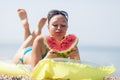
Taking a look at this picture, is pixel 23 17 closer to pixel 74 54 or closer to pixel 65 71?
pixel 74 54

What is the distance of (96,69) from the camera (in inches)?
214

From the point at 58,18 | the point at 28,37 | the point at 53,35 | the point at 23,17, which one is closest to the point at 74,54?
the point at 53,35

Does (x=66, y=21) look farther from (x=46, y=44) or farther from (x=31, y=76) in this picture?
(x=31, y=76)

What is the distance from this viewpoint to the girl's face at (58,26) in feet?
19.0

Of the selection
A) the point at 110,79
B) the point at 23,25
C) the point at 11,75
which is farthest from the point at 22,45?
the point at 110,79

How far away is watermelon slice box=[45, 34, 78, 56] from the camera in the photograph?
567 cm

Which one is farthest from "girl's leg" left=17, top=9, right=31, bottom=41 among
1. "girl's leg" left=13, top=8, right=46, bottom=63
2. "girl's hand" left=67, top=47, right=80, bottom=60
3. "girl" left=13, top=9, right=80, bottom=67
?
"girl's hand" left=67, top=47, right=80, bottom=60

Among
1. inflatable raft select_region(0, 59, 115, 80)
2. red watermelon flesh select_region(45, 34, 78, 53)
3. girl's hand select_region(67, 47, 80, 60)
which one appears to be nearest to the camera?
inflatable raft select_region(0, 59, 115, 80)

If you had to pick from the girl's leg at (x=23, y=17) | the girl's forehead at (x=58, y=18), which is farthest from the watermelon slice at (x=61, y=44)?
the girl's leg at (x=23, y=17)

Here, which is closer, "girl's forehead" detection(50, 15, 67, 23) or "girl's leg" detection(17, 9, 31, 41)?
"girl's forehead" detection(50, 15, 67, 23)

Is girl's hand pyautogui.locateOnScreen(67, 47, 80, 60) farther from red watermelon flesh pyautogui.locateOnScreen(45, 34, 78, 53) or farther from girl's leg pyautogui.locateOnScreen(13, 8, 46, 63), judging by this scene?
girl's leg pyautogui.locateOnScreen(13, 8, 46, 63)

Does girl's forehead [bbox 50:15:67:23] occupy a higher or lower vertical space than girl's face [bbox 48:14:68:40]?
higher

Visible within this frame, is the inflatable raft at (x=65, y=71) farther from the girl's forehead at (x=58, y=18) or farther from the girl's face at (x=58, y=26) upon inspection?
the girl's forehead at (x=58, y=18)

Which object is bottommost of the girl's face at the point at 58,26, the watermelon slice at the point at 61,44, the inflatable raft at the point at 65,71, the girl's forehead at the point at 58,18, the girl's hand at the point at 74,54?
the inflatable raft at the point at 65,71
